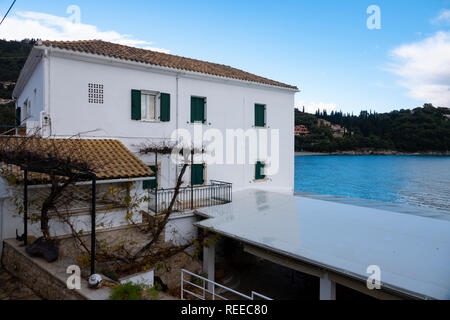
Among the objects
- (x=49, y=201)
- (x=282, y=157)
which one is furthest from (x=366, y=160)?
(x=49, y=201)

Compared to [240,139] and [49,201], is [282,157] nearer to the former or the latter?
[240,139]

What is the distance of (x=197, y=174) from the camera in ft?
46.2

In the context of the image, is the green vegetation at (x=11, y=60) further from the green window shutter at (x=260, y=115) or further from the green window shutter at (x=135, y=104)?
the green window shutter at (x=260, y=115)

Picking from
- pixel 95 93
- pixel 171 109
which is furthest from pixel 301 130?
pixel 95 93

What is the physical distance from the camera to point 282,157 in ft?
57.1

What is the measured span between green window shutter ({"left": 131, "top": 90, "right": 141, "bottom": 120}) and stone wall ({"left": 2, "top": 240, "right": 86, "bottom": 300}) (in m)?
6.27

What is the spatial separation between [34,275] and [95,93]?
7.24m

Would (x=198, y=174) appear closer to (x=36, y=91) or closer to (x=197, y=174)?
(x=197, y=174)

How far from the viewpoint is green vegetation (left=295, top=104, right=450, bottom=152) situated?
3332 inches

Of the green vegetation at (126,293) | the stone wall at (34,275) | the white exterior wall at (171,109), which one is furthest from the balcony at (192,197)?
the green vegetation at (126,293)

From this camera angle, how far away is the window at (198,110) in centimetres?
1381

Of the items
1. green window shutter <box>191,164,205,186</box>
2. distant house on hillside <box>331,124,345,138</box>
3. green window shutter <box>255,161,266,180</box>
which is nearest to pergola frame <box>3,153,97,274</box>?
green window shutter <box>191,164,205,186</box>

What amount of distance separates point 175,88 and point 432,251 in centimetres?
1097

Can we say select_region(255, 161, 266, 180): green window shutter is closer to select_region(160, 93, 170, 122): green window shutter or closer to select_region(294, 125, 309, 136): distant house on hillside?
select_region(160, 93, 170, 122): green window shutter
